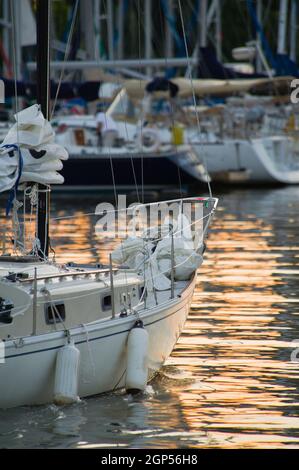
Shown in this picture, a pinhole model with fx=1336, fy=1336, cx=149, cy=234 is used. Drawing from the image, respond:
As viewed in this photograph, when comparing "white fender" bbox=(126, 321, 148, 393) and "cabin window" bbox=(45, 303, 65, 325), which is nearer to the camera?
"white fender" bbox=(126, 321, 148, 393)

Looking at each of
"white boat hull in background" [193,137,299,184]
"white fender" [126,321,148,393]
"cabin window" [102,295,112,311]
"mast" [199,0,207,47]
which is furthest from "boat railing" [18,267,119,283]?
"mast" [199,0,207,47]

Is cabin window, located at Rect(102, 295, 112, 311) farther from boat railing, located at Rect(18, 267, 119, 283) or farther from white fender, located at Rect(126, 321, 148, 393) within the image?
white fender, located at Rect(126, 321, 148, 393)

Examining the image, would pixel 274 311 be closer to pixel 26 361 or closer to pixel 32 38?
pixel 26 361

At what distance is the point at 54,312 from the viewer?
48.2 feet

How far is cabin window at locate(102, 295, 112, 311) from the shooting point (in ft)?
50.4

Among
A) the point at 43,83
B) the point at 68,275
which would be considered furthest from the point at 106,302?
the point at 43,83

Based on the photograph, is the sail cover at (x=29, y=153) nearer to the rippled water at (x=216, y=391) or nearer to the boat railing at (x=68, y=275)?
the boat railing at (x=68, y=275)

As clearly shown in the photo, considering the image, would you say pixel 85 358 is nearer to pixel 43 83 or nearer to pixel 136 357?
pixel 136 357

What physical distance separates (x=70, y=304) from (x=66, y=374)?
1.41 m

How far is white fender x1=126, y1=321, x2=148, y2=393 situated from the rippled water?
22cm

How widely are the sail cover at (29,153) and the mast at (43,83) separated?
0.34 meters

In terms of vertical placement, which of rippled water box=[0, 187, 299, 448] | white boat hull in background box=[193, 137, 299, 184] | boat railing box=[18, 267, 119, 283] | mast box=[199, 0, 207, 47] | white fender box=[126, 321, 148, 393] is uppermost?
mast box=[199, 0, 207, 47]

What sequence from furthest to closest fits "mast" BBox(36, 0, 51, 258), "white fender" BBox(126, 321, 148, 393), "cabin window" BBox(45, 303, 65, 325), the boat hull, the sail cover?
"mast" BBox(36, 0, 51, 258)
the sail cover
"cabin window" BBox(45, 303, 65, 325)
"white fender" BBox(126, 321, 148, 393)
the boat hull

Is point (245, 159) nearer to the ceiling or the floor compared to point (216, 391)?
nearer to the floor
